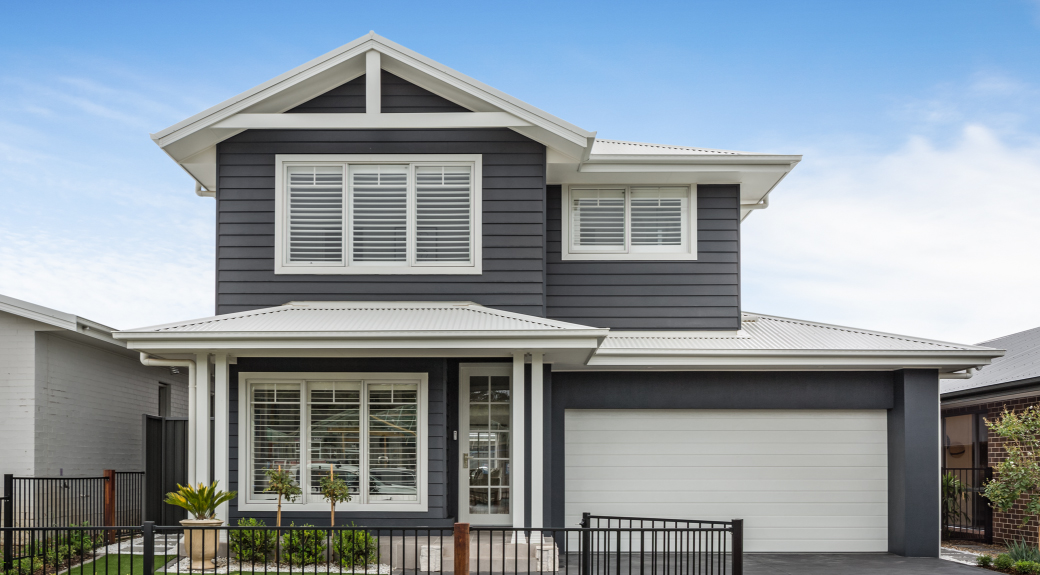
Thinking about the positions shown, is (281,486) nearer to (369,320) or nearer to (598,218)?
(369,320)

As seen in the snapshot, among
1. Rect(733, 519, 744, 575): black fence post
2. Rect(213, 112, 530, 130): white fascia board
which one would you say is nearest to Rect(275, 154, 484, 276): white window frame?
Rect(213, 112, 530, 130): white fascia board

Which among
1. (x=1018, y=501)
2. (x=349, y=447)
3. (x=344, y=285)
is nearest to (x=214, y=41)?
(x=344, y=285)

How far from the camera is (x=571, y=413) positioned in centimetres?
1182

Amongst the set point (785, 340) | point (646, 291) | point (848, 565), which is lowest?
point (848, 565)

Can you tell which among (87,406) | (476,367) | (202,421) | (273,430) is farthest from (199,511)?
(87,406)

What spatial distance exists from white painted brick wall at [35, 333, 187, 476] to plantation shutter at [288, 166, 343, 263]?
13.3ft

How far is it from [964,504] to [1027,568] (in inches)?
176

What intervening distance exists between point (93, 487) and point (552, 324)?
25.6 feet

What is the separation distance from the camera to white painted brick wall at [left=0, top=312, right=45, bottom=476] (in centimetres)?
1152

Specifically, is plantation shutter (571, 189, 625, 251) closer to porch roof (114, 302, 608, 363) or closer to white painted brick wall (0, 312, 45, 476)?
porch roof (114, 302, 608, 363)

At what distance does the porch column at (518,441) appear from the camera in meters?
9.92

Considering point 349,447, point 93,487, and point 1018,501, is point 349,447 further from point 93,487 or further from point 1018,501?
point 1018,501

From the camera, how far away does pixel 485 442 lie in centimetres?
1121

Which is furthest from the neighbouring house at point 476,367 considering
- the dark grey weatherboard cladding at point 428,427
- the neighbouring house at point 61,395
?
the neighbouring house at point 61,395
